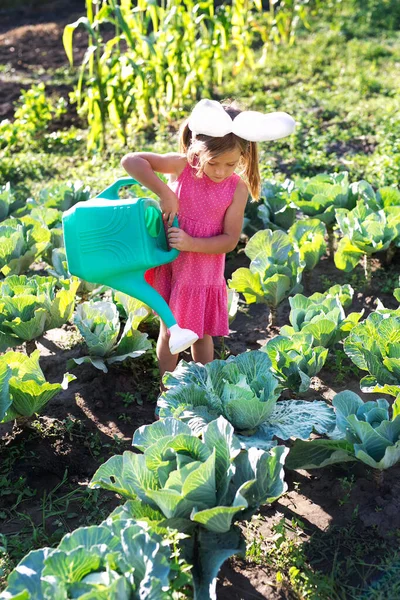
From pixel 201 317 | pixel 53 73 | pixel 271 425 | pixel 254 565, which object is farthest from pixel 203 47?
pixel 254 565

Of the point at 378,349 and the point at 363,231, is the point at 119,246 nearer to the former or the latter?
the point at 378,349

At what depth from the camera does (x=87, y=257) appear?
8.57ft

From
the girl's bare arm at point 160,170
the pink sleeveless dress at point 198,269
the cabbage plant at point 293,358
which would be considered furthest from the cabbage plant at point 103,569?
the girl's bare arm at point 160,170

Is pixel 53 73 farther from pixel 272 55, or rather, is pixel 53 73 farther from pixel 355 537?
pixel 355 537

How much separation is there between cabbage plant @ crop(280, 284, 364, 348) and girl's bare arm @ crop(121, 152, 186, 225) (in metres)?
0.67

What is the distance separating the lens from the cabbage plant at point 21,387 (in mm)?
2561

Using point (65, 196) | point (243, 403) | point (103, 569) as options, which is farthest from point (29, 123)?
point (103, 569)

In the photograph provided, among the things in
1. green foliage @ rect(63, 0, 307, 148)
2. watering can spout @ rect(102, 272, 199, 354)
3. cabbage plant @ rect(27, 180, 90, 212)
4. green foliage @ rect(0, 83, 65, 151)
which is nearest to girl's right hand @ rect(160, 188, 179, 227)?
watering can spout @ rect(102, 272, 199, 354)

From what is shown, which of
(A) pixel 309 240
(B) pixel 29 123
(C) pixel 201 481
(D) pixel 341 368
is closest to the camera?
(C) pixel 201 481

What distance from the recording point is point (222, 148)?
2639 millimetres

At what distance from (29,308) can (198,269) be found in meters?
0.74

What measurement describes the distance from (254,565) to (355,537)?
0.34 metres

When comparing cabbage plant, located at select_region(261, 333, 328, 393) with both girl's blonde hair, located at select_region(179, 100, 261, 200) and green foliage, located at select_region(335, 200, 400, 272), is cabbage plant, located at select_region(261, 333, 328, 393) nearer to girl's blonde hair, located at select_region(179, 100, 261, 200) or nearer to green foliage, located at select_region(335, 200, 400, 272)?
girl's blonde hair, located at select_region(179, 100, 261, 200)

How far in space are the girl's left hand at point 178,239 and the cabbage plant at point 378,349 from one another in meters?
0.73
